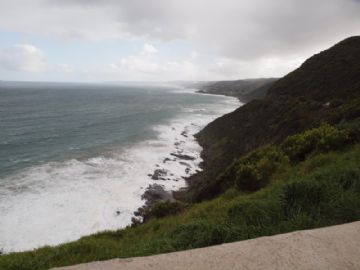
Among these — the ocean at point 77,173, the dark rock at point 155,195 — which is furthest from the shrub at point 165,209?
the dark rock at point 155,195

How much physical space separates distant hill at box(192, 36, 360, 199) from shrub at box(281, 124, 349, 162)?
5.59 meters

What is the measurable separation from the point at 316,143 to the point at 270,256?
29.4 feet

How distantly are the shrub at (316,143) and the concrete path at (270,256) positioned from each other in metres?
7.41

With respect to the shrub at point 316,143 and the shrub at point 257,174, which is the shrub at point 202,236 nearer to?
the shrub at point 257,174

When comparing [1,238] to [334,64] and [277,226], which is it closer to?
[277,226]

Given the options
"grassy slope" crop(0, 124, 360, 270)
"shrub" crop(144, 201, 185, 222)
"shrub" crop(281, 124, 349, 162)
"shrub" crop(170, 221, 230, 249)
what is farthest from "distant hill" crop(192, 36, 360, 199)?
"shrub" crop(170, 221, 230, 249)

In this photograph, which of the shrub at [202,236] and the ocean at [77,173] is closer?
the shrub at [202,236]

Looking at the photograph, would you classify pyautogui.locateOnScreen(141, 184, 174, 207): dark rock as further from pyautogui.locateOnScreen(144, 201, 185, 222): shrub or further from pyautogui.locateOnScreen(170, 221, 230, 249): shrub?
pyautogui.locateOnScreen(170, 221, 230, 249): shrub

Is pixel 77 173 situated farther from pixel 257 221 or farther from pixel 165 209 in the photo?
pixel 257 221

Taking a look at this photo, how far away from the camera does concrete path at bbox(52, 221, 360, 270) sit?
3.84 m

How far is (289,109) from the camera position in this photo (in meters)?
32.2

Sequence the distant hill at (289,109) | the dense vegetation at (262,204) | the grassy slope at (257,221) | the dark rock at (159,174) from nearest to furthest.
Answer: the grassy slope at (257,221)
the dense vegetation at (262,204)
the distant hill at (289,109)
the dark rock at (159,174)

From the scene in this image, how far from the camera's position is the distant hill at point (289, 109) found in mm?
25147

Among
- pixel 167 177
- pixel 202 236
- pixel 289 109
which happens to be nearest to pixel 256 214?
pixel 202 236
